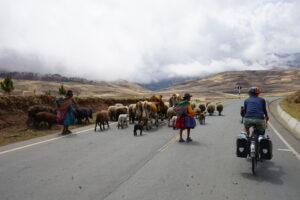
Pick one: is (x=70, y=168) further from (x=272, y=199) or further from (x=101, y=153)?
(x=272, y=199)

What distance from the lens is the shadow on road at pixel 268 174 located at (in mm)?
5734

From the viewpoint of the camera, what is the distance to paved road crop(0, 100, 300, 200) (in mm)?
4984

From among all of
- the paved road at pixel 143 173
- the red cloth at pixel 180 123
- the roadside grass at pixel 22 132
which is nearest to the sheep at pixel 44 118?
the roadside grass at pixel 22 132

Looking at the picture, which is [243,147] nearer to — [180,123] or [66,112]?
[180,123]

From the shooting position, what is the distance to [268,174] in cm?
615

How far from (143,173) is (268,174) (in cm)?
309

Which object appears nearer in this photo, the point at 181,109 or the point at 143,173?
the point at 143,173

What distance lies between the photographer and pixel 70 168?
6695 mm

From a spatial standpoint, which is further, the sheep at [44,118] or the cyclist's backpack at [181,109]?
the sheep at [44,118]

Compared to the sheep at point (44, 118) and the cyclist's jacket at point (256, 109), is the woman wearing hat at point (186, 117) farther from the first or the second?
the sheep at point (44, 118)

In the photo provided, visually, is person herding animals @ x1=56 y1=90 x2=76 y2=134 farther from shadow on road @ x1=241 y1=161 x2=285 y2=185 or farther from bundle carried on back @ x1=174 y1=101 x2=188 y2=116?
shadow on road @ x1=241 y1=161 x2=285 y2=185

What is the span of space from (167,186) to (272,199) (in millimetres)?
2035

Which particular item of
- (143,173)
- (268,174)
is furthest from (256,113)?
(143,173)

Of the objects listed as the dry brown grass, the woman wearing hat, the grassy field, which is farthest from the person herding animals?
the grassy field
